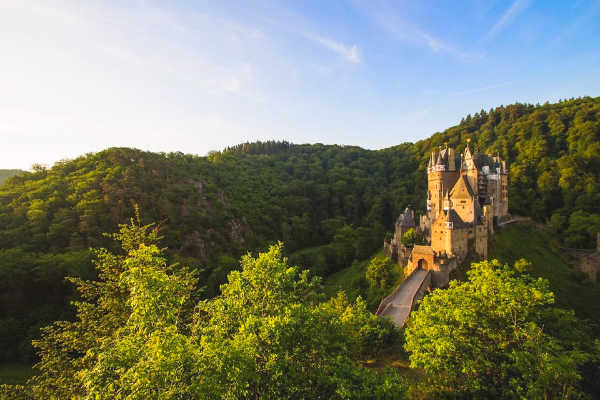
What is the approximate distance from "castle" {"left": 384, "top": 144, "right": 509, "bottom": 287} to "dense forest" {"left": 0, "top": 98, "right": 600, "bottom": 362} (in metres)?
17.9

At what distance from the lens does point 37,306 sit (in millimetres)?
33406

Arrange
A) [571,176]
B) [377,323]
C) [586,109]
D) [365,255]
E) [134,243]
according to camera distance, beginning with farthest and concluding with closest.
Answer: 1. [586,109]
2. [365,255]
3. [571,176]
4. [377,323]
5. [134,243]

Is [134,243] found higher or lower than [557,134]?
lower

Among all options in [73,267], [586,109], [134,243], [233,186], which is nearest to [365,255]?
[233,186]

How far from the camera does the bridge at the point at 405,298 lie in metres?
26.1

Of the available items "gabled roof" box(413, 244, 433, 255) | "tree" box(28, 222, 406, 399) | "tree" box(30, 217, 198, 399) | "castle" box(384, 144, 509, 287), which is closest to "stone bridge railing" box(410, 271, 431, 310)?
"castle" box(384, 144, 509, 287)

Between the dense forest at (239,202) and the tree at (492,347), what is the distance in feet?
46.7

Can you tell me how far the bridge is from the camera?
26108mm

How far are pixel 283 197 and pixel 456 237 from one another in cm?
6972

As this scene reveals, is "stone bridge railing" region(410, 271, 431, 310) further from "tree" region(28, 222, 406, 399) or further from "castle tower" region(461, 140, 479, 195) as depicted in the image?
"castle tower" region(461, 140, 479, 195)

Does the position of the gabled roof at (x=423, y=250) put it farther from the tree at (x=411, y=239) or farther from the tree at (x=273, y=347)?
the tree at (x=273, y=347)

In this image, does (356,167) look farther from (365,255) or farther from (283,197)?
(365,255)

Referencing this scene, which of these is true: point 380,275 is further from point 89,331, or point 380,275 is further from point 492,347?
point 89,331

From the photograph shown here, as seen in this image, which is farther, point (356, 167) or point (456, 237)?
point (356, 167)
